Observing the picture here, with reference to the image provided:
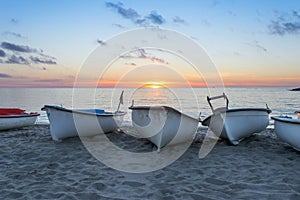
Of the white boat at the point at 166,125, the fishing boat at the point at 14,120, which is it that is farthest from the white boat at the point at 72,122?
the fishing boat at the point at 14,120

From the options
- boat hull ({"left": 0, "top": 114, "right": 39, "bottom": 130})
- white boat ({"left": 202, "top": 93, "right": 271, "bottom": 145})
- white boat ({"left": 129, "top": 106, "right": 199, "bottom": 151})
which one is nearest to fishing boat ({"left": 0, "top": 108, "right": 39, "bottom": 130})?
boat hull ({"left": 0, "top": 114, "right": 39, "bottom": 130})

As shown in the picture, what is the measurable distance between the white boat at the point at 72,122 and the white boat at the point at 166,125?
184 cm

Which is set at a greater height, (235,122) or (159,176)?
(235,122)

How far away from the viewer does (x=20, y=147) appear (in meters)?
6.78

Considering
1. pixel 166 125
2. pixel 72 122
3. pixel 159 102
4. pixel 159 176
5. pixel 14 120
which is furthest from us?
pixel 159 102

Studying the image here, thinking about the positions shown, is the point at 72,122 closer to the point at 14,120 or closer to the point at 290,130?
the point at 14,120

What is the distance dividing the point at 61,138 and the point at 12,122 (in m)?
3.31

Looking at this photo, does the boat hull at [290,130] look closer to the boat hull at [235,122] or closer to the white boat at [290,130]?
the white boat at [290,130]

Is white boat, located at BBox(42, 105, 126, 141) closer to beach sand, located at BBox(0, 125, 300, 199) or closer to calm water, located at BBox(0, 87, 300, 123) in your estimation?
beach sand, located at BBox(0, 125, 300, 199)

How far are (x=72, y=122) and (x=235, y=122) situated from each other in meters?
5.01

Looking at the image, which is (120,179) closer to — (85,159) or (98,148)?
(85,159)

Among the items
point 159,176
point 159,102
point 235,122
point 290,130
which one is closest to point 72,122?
point 159,176

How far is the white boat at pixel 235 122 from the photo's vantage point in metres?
6.91

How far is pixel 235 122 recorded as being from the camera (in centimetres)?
698
